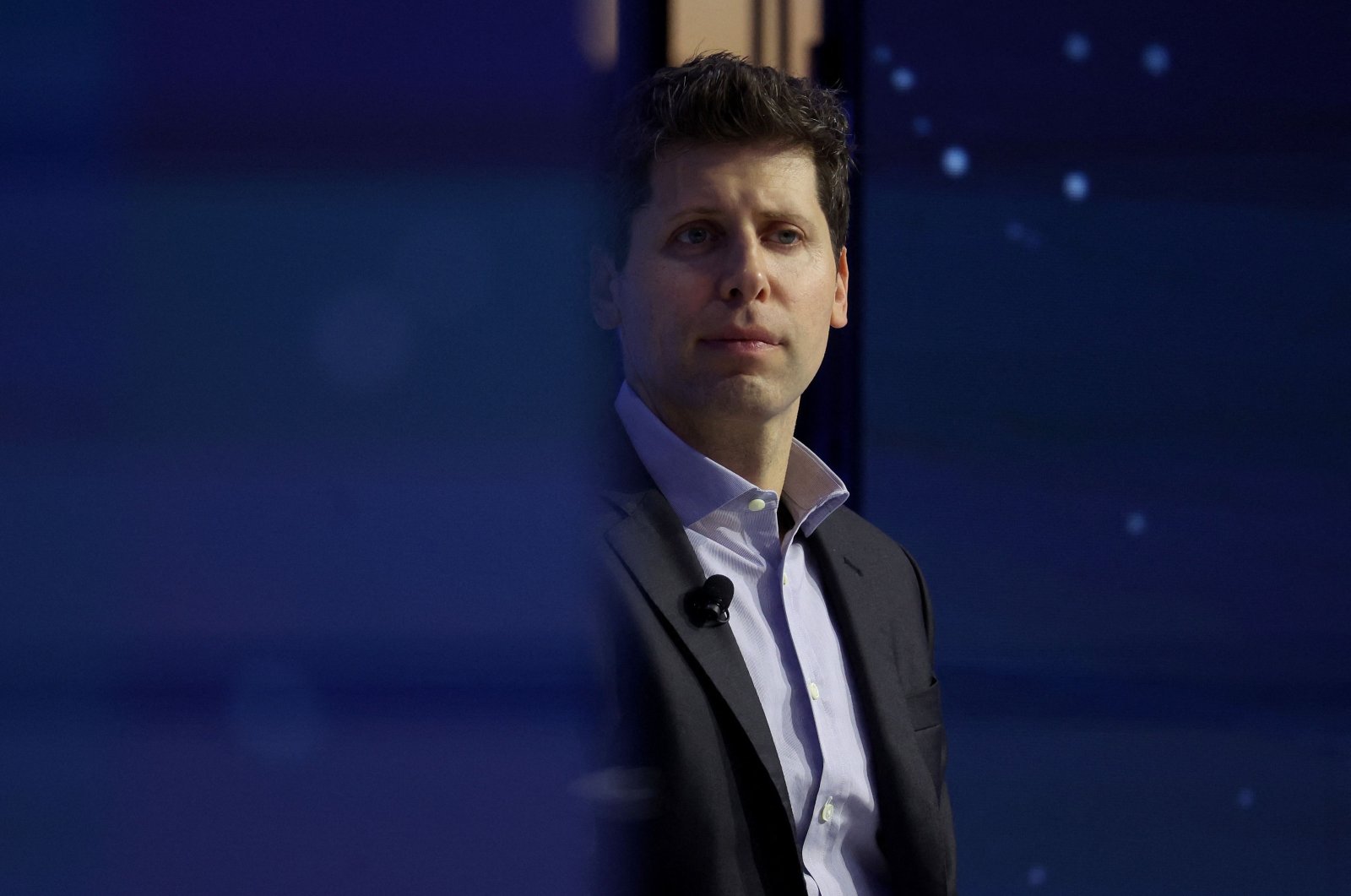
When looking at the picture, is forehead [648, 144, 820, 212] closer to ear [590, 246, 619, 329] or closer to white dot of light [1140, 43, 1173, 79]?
ear [590, 246, 619, 329]

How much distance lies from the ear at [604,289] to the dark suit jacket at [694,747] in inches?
6.4

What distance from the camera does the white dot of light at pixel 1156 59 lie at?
184cm

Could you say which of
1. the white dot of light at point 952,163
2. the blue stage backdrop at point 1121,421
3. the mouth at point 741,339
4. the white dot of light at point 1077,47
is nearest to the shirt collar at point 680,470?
the mouth at point 741,339

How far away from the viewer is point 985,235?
5.98 ft

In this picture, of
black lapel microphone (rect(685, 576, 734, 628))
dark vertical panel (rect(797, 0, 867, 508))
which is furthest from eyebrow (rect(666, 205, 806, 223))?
dark vertical panel (rect(797, 0, 867, 508))

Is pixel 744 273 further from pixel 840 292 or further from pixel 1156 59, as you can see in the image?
pixel 1156 59

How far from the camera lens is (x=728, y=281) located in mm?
1140

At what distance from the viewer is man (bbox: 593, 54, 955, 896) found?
1057mm

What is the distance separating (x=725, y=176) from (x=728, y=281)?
12cm

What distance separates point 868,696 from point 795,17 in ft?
3.57

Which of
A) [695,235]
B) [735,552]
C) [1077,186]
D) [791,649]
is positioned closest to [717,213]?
[695,235]

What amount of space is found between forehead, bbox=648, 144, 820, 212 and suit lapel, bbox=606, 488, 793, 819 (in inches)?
12.6

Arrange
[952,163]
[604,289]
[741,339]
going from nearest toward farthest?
[741,339] → [604,289] → [952,163]

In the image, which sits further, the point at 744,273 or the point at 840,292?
the point at 840,292
